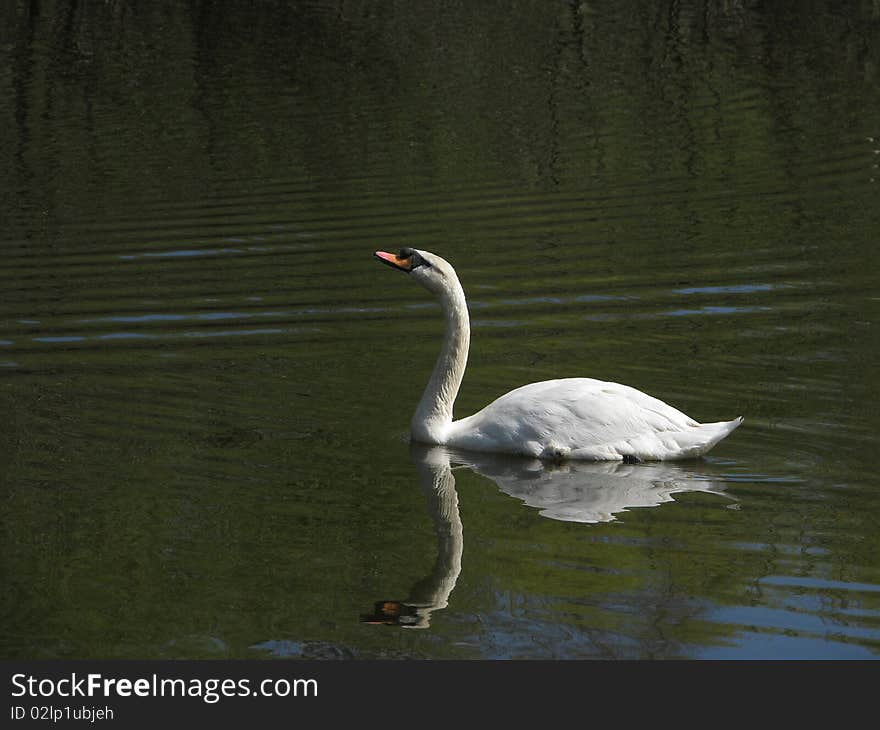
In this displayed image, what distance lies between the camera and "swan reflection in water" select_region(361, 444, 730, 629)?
9.89 metres

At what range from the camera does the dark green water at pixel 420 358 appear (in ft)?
28.3

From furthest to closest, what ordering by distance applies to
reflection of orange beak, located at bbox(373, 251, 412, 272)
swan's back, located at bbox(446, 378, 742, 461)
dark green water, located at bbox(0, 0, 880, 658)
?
reflection of orange beak, located at bbox(373, 251, 412, 272) < swan's back, located at bbox(446, 378, 742, 461) < dark green water, located at bbox(0, 0, 880, 658)

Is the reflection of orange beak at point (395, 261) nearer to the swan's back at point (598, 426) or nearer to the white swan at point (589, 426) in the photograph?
the white swan at point (589, 426)

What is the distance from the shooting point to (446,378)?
11.8m

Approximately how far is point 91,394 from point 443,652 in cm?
553

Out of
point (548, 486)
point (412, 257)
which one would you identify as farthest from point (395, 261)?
point (548, 486)

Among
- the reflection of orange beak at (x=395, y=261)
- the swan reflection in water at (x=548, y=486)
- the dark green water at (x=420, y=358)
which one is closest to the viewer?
the dark green water at (x=420, y=358)

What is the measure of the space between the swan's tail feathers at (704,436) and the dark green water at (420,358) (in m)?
0.15

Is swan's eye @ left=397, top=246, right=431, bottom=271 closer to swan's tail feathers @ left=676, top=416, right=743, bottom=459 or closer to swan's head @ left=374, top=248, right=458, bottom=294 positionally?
swan's head @ left=374, top=248, right=458, bottom=294

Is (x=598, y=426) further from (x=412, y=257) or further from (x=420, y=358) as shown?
(x=420, y=358)

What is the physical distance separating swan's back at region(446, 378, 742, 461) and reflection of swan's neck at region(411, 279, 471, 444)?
0.61 meters

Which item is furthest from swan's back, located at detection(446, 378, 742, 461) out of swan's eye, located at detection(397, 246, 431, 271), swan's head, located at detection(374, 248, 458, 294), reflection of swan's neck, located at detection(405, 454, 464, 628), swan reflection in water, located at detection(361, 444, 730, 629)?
swan's eye, located at detection(397, 246, 431, 271)

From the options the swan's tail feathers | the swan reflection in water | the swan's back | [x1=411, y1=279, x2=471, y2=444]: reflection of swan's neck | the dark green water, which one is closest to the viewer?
the dark green water

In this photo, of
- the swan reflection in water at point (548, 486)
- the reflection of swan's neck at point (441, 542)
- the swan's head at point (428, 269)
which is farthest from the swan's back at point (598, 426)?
the swan's head at point (428, 269)
